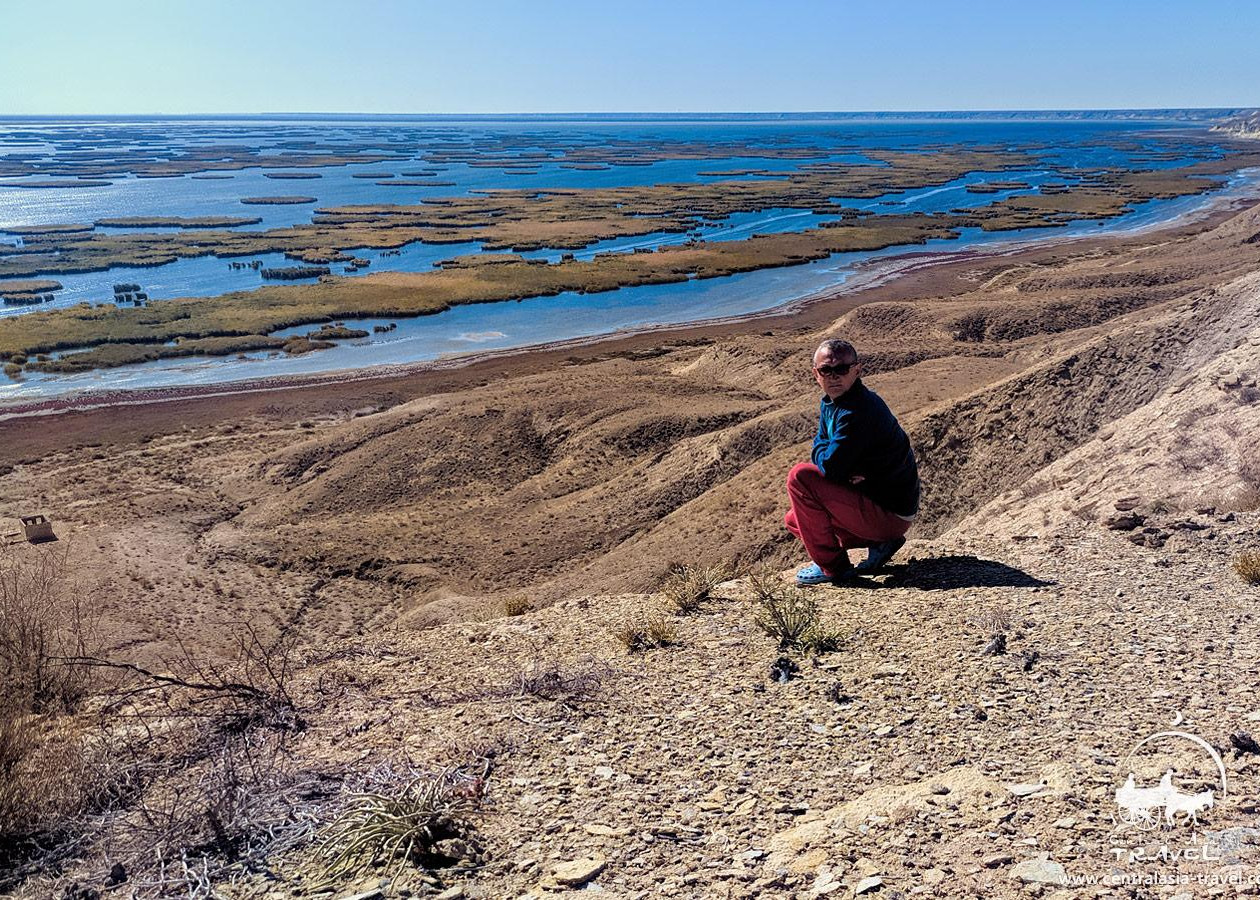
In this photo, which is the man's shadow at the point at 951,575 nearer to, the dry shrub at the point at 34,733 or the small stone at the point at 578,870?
the small stone at the point at 578,870

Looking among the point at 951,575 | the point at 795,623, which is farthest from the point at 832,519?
the point at 795,623

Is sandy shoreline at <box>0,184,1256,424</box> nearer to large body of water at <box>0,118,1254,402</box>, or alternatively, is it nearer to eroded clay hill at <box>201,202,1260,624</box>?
large body of water at <box>0,118,1254,402</box>

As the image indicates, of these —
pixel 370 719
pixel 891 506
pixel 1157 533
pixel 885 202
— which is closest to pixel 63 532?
pixel 370 719

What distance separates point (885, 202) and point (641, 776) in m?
97.5

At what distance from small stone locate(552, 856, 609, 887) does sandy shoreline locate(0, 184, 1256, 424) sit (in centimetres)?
3147

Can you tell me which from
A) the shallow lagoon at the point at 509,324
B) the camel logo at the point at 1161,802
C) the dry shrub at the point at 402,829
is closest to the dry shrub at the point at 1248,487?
the camel logo at the point at 1161,802

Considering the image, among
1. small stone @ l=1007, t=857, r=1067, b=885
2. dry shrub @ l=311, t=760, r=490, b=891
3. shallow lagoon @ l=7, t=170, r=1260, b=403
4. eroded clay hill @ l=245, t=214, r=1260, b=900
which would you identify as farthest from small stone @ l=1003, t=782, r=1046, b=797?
shallow lagoon @ l=7, t=170, r=1260, b=403

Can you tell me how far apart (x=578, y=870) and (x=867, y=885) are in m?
1.03

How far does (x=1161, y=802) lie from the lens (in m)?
3.15

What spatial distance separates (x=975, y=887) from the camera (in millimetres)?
2789

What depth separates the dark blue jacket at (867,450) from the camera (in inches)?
226

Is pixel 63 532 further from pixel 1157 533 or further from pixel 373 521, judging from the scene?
pixel 1157 533

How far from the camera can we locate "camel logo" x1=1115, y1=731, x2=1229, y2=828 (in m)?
3.05

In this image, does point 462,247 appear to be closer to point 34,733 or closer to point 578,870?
point 34,733
